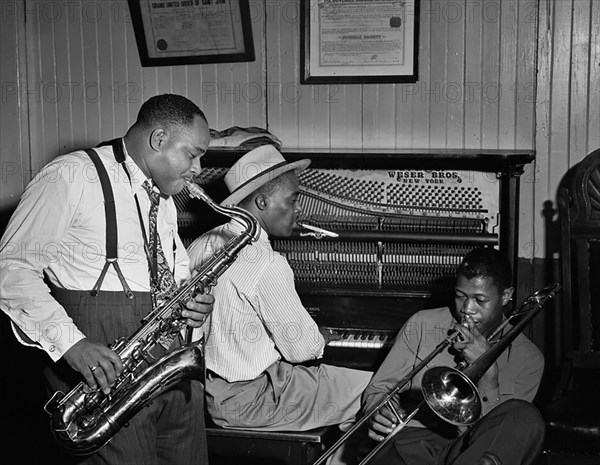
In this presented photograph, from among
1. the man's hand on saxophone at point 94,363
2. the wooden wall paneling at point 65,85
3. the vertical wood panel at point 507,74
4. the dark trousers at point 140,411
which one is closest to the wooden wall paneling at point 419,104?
the vertical wood panel at point 507,74

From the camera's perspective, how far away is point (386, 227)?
383 cm

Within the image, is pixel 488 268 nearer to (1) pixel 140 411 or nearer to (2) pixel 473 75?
(2) pixel 473 75

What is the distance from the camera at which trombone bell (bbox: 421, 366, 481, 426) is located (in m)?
2.89

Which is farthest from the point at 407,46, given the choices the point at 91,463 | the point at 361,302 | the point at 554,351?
the point at 91,463

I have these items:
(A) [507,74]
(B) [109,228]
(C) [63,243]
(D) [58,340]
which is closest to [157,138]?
(B) [109,228]

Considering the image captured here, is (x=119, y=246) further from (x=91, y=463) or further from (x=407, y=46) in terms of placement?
(x=407, y=46)

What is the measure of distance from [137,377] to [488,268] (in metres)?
1.41

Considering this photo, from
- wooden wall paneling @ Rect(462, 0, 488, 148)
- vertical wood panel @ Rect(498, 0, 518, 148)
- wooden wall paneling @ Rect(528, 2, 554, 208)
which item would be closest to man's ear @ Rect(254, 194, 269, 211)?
wooden wall paneling @ Rect(462, 0, 488, 148)

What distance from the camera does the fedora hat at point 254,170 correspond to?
3482 mm

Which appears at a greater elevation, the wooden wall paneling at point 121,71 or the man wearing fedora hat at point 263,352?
the wooden wall paneling at point 121,71

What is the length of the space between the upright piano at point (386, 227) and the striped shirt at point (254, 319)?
45 cm

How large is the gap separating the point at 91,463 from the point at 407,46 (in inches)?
103

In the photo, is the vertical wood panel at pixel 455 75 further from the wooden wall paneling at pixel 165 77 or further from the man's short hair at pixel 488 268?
the wooden wall paneling at pixel 165 77

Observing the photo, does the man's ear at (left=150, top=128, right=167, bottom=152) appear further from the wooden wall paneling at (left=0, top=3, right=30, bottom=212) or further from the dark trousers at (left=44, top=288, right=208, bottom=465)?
the wooden wall paneling at (left=0, top=3, right=30, bottom=212)
